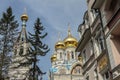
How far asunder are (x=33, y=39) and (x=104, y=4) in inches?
581

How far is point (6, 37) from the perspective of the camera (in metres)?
25.8

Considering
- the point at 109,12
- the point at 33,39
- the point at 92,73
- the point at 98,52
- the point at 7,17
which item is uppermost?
the point at 7,17

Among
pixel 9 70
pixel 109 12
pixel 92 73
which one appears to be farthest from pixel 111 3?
pixel 9 70

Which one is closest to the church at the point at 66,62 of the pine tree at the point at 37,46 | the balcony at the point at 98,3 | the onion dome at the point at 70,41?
the onion dome at the point at 70,41

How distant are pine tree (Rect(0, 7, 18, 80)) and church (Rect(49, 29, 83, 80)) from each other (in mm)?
36229

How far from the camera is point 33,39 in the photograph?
2875cm

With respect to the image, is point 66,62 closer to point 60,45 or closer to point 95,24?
point 60,45

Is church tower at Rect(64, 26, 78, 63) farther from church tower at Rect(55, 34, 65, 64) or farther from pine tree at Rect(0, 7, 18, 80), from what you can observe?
pine tree at Rect(0, 7, 18, 80)

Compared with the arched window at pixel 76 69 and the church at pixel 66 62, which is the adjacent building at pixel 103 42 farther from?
Result: the arched window at pixel 76 69

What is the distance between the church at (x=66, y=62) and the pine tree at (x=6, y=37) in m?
36.2

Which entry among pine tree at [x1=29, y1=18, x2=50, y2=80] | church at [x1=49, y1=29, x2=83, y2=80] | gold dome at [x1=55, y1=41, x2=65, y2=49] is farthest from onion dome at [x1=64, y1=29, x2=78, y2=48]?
pine tree at [x1=29, y1=18, x2=50, y2=80]

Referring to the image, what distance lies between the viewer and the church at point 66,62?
6147cm

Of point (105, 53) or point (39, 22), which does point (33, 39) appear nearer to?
point (39, 22)

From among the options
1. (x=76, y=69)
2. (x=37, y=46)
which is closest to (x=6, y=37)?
(x=37, y=46)
